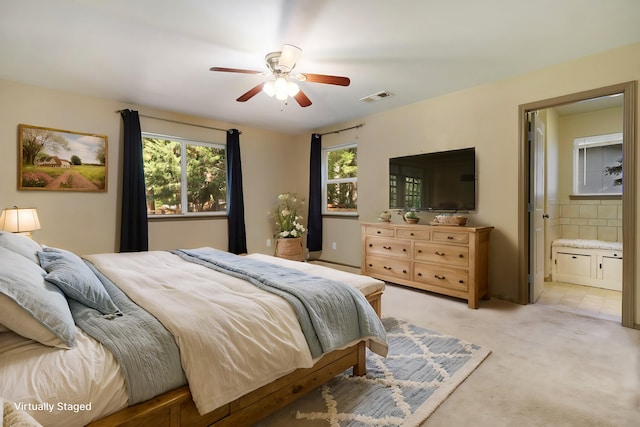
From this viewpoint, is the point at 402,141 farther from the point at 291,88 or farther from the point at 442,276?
the point at 291,88

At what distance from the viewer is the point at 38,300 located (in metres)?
1.15

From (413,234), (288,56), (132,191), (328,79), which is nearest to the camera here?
(288,56)

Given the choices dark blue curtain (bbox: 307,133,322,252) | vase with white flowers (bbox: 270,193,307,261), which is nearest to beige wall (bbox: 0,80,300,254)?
vase with white flowers (bbox: 270,193,307,261)

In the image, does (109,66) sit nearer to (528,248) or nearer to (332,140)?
(332,140)

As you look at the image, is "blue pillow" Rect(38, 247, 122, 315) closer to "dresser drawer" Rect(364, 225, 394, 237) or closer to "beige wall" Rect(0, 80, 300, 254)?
"beige wall" Rect(0, 80, 300, 254)

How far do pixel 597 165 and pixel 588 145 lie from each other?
313mm

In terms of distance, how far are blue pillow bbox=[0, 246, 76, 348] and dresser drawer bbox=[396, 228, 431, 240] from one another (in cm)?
323

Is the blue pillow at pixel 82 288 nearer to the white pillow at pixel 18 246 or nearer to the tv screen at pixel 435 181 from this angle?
the white pillow at pixel 18 246

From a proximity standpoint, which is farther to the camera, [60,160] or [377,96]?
[377,96]

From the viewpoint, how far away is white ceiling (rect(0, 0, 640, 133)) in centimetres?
209

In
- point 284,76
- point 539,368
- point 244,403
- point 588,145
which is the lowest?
point 539,368

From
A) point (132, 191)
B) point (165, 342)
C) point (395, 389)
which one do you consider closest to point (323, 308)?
point (395, 389)

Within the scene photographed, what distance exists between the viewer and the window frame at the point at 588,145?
4.20m

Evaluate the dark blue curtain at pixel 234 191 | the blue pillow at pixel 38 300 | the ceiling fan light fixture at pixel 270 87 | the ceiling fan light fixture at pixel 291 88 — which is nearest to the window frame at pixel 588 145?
the ceiling fan light fixture at pixel 291 88
